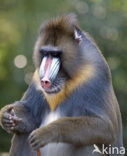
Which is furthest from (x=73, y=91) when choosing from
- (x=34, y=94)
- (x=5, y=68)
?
(x=5, y=68)

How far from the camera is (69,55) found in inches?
243

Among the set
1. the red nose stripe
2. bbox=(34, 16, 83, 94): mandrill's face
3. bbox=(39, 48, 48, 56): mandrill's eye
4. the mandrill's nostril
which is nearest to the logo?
bbox=(34, 16, 83, 94): mandrill's face

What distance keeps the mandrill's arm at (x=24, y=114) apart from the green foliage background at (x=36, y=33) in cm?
495

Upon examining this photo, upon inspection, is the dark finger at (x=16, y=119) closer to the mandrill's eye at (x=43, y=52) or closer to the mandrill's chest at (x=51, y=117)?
the mandrill's chest at (x=51, y=117)

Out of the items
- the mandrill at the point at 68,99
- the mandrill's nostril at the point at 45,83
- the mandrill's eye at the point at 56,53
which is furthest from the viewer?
the mandrill's eye at the point at 56,53

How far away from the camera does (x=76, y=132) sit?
19.7ft

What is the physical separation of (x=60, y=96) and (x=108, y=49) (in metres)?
5.92

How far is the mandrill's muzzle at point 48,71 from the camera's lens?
5.85 metres

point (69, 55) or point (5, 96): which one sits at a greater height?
point (69, 55)

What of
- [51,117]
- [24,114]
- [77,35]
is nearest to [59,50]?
[77,35]

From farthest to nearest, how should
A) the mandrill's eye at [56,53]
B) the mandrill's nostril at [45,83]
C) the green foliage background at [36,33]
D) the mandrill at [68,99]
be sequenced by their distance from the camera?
the green foliage background at [36,33] → the mandrill's eye at [56,53] → the mandrill at [68,99] → the mandrill's nostril at [45,83]

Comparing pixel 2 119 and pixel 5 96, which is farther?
pixel 5 96

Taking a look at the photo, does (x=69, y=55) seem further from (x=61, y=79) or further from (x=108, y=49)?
(x=108, y=49)

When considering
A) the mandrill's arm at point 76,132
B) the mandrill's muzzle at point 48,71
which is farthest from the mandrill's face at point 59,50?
the mandrill's arm at point 76,132
